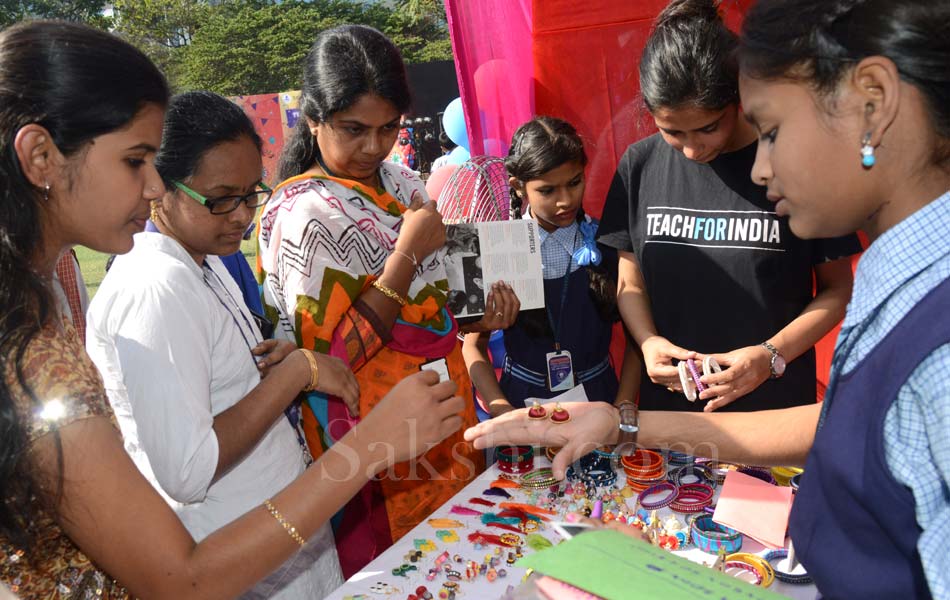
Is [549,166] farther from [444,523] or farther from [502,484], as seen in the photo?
[444,523]

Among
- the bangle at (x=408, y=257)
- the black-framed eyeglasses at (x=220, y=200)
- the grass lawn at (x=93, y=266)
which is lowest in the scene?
the grass lawn at (x=93, y=266)

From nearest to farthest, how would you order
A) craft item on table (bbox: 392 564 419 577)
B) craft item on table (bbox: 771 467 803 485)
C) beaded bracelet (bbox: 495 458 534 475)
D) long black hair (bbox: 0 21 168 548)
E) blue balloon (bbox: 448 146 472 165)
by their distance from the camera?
long black hair (bbox: 0 21 168 548), craft item on table (bbox: 392 564 419 577), craft item on table (bbox: 771 467 803 485), beaded bracelet (bbox: 495 458 534 475), blue balloon (bbox: 448 146 472 165)

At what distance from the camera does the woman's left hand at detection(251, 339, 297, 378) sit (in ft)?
6.25

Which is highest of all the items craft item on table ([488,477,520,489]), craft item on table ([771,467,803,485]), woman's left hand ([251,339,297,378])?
woman's left hand ([251,339,297,378])

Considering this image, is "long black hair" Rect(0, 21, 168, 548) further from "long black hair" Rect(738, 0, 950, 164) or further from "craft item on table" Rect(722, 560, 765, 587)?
"craft item on table" Rect(722, 560, 765, 587)

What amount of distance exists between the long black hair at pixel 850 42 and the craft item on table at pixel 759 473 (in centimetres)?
112

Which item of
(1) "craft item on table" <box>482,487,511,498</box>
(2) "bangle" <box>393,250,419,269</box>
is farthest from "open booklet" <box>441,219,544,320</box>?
(1) "craft item on table" <box>482,487,511,498</box>

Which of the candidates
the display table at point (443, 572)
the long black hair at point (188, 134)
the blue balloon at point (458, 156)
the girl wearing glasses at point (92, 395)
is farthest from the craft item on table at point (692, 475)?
the blue balloon at point (458, 156)

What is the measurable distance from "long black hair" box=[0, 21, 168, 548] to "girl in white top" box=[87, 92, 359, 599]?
0.36m

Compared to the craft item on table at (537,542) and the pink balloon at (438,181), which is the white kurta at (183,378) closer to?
the craft item on table at (537,542)

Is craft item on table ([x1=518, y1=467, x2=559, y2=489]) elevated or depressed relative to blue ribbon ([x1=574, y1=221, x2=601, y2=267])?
depressed

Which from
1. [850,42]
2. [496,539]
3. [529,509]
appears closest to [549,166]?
[529,509]

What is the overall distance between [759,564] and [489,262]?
1.47 m

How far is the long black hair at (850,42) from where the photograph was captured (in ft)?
2.98
